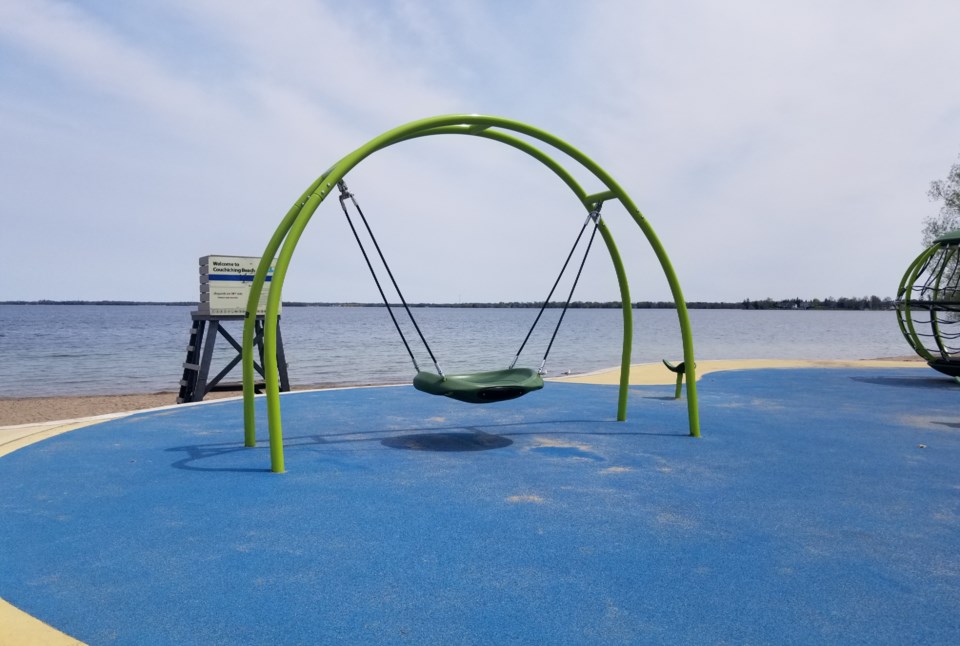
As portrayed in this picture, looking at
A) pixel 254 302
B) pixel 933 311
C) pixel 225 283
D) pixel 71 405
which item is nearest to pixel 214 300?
pixel 225 283

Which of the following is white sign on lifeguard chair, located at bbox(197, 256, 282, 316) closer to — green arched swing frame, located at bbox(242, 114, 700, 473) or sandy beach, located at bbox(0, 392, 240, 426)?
sandy beach, located at bbox(0, 392, 240, 426)

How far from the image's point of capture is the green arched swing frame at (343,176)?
578 cm

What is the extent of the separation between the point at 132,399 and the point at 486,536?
15.8 meters

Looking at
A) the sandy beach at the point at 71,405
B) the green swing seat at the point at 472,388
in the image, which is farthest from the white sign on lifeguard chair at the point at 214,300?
the green swing seat at the point at 472,388

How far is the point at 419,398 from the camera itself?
10.9 metres

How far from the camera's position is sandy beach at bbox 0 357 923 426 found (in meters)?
13.9

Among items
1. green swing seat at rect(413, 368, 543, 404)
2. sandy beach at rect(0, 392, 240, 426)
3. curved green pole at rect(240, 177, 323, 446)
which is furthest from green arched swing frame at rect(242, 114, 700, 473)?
sandy beach at rect(0, 392, 240, 426)

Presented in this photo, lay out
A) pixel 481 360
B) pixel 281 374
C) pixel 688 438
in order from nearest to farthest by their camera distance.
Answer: pixel 688 438, pixel 281 374, pixel 481 360

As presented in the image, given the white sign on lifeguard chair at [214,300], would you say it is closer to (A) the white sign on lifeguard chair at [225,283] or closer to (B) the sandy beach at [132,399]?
(A) the white sign on lifeguard chair at [225,283]

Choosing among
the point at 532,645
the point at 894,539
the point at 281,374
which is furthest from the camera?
the point at 281,374

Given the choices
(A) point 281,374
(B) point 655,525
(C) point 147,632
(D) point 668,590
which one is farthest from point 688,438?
(A) point 281,374

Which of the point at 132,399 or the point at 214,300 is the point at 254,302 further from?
the point at 132,399

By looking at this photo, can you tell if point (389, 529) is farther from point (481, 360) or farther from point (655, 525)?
point (481, 360)

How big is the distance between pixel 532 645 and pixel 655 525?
6.12 feet
